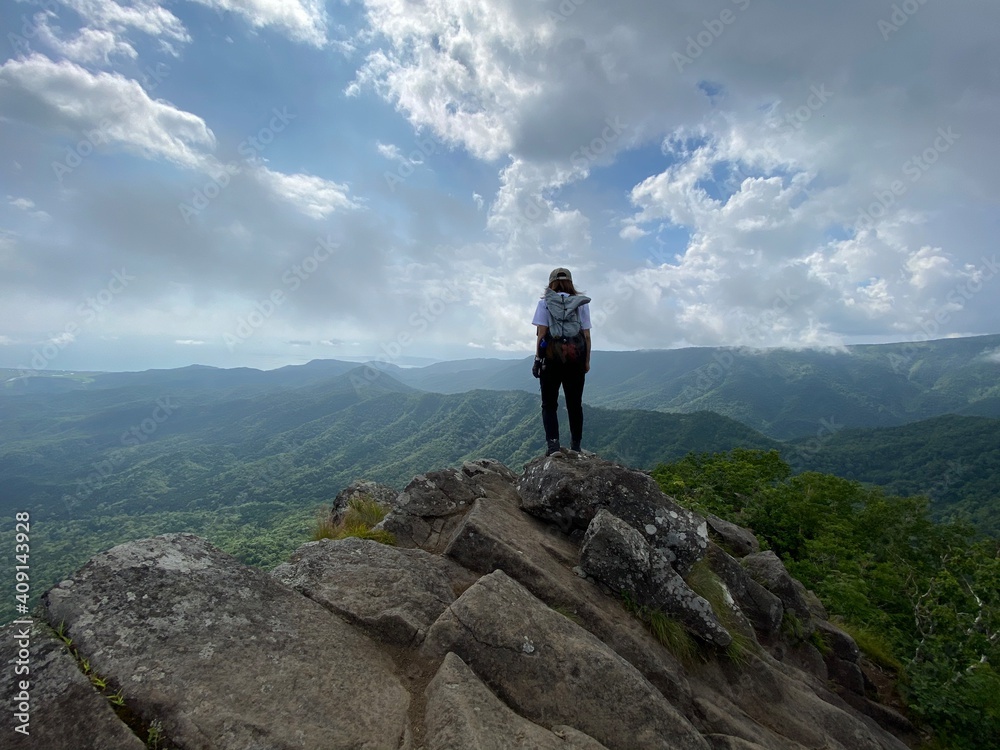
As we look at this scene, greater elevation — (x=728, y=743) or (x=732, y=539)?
(x=728, y=743)

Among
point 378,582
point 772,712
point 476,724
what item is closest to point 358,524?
point 378,582

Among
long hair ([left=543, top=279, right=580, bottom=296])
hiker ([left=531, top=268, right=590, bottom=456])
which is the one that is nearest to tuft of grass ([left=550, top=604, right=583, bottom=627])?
hiker ([left=531, top=268, right=590, bottom=456])

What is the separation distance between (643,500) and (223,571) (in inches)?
312

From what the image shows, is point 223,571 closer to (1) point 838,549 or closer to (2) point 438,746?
(2) point 438,746

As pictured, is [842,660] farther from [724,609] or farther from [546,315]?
[546,315]

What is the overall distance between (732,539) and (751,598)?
4.93 metres

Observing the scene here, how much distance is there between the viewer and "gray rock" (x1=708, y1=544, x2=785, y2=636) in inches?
395

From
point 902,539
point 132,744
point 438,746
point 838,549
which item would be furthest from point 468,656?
point 902,539

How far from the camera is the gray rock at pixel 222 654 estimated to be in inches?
169

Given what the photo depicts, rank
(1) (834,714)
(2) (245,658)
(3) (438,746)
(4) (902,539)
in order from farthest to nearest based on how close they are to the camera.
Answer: (4) (902,539), (1) (834,714), (2) (245,658), (3) (438,746)

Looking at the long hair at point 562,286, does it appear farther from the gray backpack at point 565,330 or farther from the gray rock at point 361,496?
the gray rock at point 361,496

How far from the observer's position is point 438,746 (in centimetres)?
449

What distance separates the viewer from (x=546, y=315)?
35.4 feet

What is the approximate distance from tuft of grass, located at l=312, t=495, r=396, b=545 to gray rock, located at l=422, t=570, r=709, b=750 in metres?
3.31
